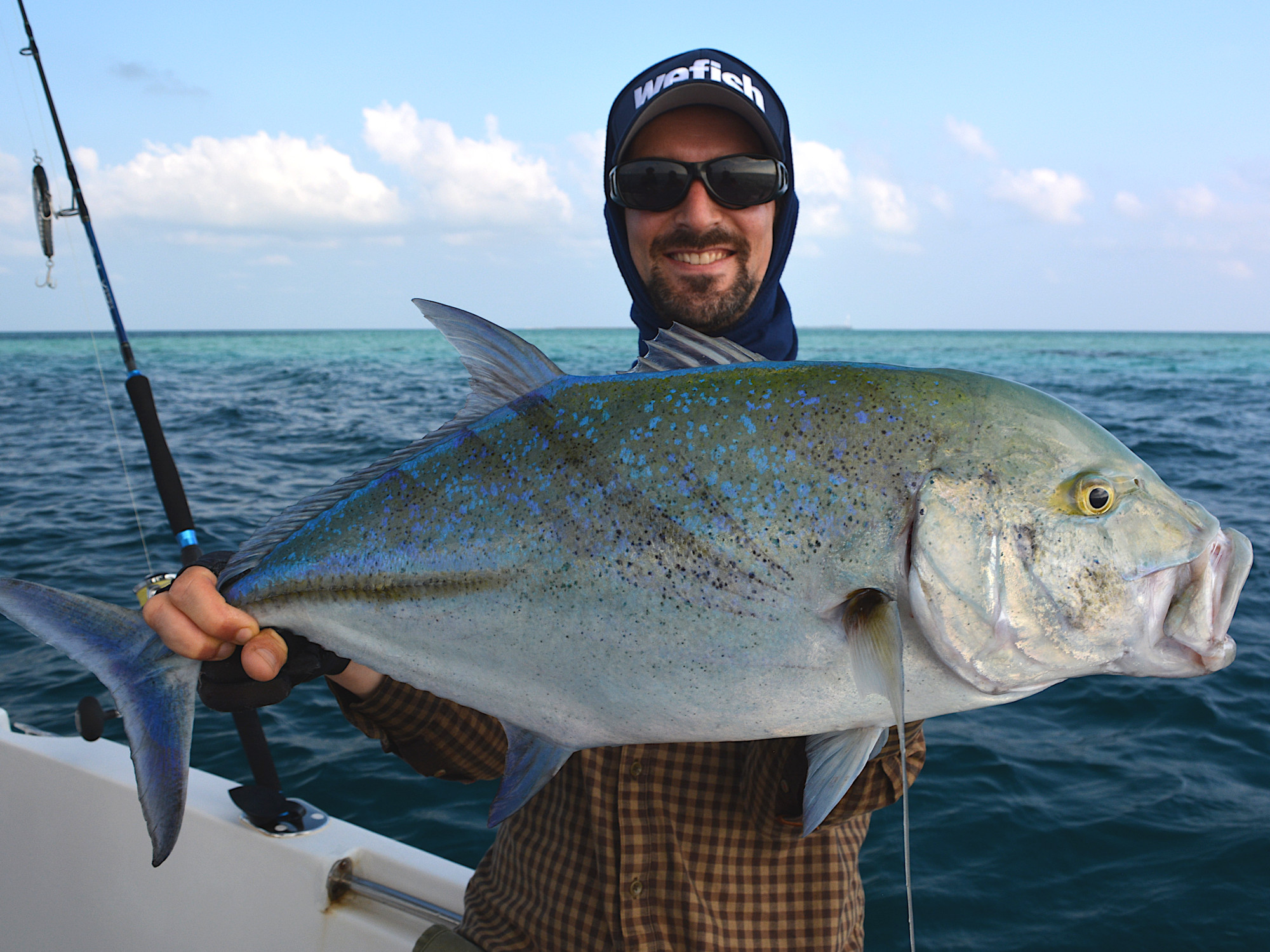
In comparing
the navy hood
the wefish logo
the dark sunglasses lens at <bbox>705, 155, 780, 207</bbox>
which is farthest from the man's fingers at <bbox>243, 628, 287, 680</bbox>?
the wefish logo

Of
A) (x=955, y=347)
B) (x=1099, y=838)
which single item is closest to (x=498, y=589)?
(x=1099, y=838)

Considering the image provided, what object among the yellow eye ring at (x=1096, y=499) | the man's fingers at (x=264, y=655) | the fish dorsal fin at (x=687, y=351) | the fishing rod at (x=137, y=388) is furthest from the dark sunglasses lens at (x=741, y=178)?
the fishing rod at (x=137, y=388)

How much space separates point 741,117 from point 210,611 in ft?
6.69

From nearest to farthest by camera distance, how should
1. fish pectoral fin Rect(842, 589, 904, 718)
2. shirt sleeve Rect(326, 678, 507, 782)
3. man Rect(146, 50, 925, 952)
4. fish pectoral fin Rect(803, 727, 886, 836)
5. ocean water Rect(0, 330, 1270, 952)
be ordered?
1. fish pectoral fin Rect(842, 589, 904, 718)
2. fish pectoral fin Rect(803, 727, 886, 836)
3. man Rect(146, 50, 925, 952)
4. shirt sleeve Rect(326, 678, 507, 782)
5. ocean water Rect(0, 330, 1270, 952)

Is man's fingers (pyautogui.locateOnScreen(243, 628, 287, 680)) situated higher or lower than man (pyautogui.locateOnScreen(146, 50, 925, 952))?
higher

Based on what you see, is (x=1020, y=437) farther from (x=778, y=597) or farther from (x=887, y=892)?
(x=887, y=892)

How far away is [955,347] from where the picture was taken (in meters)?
78.8

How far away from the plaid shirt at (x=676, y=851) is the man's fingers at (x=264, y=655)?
34cm

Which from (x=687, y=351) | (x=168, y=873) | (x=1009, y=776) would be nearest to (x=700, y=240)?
(x=687, y=351)

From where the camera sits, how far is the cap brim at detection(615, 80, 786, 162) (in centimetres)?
242

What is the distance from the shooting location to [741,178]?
2.39m

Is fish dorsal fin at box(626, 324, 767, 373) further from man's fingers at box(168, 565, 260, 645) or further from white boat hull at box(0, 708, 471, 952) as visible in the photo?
white boat hull at box(0, 708, 471, 952)

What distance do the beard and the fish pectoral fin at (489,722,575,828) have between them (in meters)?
1.36

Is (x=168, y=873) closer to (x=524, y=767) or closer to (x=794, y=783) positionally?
(x=524, y=767)
